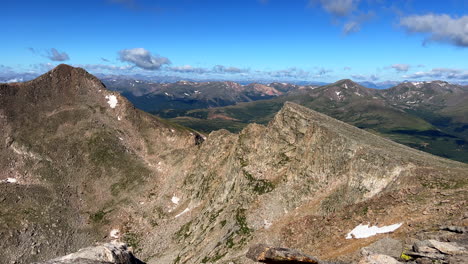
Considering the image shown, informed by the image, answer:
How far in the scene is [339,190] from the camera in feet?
197

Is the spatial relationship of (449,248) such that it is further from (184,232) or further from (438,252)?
(184,232)

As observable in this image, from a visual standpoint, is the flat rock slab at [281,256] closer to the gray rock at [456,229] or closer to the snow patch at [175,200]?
the gray rock at [456,229]

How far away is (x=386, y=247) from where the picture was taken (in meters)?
34.9

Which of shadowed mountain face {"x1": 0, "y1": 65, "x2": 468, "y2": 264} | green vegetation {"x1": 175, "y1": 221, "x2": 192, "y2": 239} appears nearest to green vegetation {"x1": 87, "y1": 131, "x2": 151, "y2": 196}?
shadowed mountain face {"x1": 0, "y1": 65, "x2": 468, "y2": 264}

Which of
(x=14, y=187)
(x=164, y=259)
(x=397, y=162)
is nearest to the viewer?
(x=397, y=162)

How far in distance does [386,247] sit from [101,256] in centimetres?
3083

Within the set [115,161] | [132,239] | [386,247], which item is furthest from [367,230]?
[115,161]

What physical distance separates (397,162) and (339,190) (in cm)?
1182

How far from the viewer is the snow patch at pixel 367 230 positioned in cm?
3981

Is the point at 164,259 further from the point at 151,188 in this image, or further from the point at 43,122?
the point at 43,122

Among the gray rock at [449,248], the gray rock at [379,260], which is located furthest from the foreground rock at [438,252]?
the gray rock at [379,260]

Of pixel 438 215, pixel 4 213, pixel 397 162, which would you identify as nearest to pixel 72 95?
pixel 4 213

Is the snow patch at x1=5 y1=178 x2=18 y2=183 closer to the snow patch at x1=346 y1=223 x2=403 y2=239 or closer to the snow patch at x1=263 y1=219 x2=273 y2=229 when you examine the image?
the snow patch at x1=263 y1=219 x2=273 y2=229

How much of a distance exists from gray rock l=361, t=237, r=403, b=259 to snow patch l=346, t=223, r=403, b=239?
3685 millimetres
